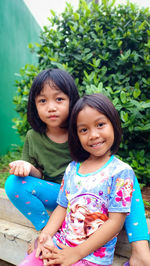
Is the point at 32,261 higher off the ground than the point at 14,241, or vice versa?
the point at 32,261

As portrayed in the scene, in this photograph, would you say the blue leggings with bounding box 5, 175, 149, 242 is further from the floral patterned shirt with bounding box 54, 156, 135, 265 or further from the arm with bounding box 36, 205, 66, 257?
the floral patterned shirt with bounding box 54, 156, 135, 265

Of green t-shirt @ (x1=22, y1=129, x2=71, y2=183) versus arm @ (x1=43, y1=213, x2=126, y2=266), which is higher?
green t-shirt @ (x1=22, y1=129, x2=71, y2=183)

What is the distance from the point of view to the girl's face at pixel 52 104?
5.53ft

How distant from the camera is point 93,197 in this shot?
138cm

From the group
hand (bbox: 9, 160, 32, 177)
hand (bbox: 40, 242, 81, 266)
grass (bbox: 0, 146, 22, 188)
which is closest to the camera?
hand (bbox: 40, 242, 81, 266)

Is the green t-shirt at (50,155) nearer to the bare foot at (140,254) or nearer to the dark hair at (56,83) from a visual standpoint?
the dark hair at (56,83)

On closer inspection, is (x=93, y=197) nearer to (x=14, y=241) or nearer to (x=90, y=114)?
(x=90, y=114)

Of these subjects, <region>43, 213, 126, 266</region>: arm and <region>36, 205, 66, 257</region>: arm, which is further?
<region>36, 205, 66, 257</region>: arm

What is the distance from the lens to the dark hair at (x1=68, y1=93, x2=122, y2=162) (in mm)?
1414

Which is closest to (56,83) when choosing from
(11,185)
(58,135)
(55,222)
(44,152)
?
(58,135)

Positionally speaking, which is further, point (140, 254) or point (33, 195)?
point (33, 195)

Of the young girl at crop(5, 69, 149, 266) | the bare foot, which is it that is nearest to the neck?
the young girl at crop(5, 69, 149, 266)

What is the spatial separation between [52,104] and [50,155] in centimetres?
40

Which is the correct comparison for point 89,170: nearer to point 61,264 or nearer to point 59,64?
point 61,264
